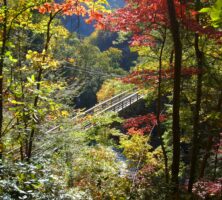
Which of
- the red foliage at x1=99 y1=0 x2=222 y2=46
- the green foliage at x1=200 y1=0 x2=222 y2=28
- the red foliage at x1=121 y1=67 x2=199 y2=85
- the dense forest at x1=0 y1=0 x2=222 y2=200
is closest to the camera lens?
the green foliage at x1=200 y1=0 x2=222 y2=28

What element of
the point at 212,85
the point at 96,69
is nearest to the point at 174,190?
the point at 212,85

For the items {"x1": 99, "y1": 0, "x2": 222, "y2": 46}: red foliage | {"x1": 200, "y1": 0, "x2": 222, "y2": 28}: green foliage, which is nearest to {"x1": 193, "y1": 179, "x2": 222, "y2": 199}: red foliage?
{"x1": 99, "y1": 0, "x2": 222, "y2": 46}: red foliage

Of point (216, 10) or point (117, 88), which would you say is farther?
point (117, 88)

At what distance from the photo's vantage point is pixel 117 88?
8.76 metres

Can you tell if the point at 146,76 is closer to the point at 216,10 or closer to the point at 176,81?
the point at 176,81

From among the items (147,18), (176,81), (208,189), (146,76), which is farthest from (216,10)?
(146,76)

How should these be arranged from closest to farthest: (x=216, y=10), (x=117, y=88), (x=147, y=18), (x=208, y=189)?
(x=216, y=10) → (x=208, y=189) → (x=147, y=18) → (x=117, y=88)

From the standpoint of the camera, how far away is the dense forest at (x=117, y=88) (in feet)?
11.3

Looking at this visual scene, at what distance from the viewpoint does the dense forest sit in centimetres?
346

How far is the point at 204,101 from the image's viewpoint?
8164 millimetres

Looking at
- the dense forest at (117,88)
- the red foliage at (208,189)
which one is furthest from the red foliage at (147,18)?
the red foliage at (208,189)

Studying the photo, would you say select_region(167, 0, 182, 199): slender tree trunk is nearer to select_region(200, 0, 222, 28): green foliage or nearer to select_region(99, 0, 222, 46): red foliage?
select_region(99, 0, 222, 46): red foliage

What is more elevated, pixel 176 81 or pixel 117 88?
pixel 176 81

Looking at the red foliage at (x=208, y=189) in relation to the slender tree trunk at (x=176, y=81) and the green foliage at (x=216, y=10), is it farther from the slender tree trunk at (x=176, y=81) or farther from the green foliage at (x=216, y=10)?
the green foliage at (x=216, y=10)
